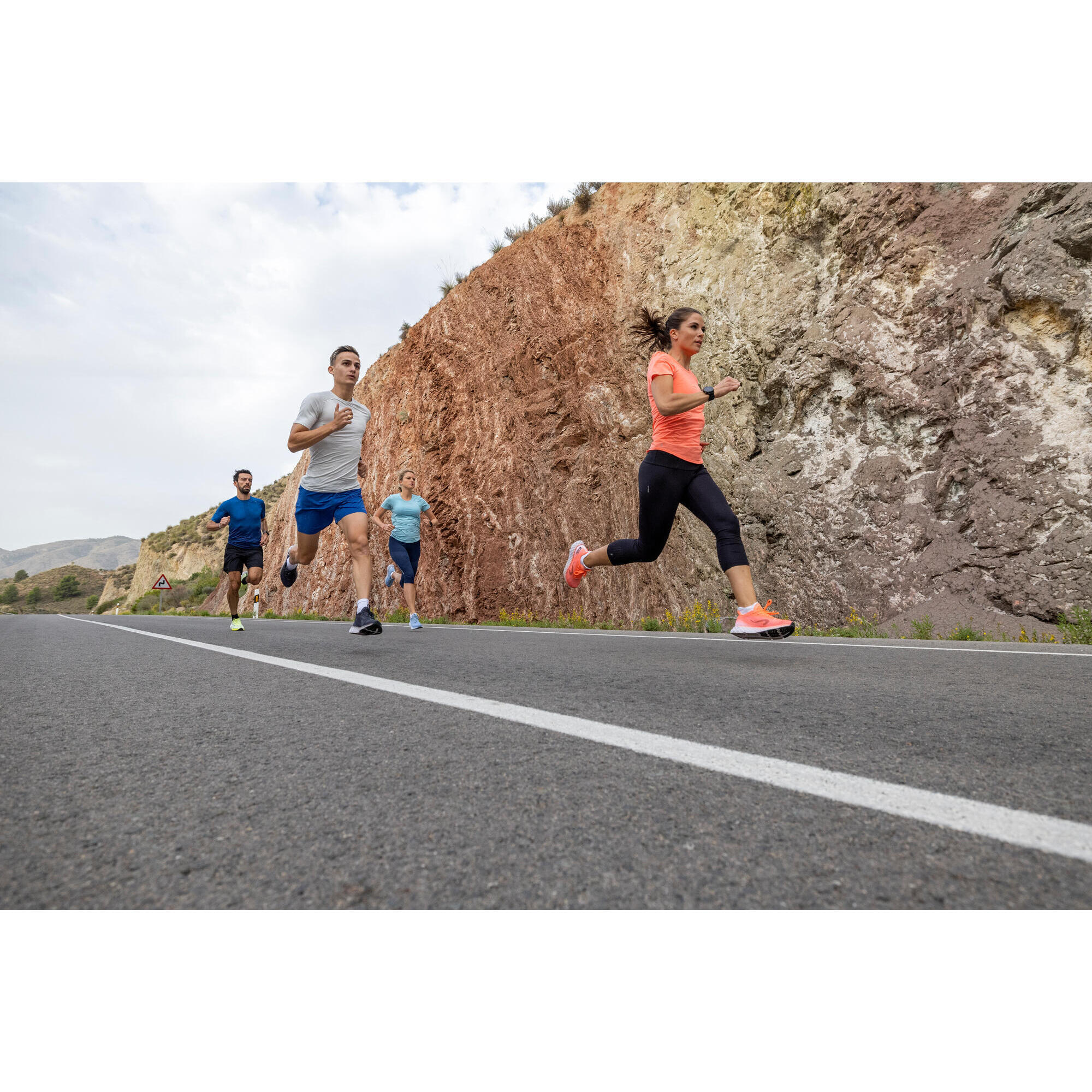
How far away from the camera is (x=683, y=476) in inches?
205

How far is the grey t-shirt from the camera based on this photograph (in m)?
6.11

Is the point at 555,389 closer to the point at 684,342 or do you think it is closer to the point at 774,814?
the point at 684,342

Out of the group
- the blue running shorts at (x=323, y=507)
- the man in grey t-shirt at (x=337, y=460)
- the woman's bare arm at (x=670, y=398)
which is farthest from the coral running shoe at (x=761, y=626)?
the blue running shorts at (x=323, y=507)

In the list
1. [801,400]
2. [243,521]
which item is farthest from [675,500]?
[243,521]

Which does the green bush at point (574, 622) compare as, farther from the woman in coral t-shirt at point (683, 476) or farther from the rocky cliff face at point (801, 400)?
the woman in coral t-shirt at point (683, 476)

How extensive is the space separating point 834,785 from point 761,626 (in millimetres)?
3158

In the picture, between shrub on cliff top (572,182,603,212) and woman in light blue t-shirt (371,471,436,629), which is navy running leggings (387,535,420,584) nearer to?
woman in light blue t-shirt (371,471,436,629)

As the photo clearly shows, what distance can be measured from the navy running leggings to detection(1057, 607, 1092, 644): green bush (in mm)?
6836

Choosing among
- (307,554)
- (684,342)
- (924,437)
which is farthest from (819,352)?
(307,554)

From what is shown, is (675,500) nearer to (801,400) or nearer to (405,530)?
(405,530)

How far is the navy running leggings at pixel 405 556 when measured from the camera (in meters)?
8.86

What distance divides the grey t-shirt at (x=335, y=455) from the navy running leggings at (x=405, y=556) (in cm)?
265

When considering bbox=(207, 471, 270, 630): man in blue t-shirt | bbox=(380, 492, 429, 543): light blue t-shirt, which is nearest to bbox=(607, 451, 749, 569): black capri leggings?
bbox=(380, 492, 429, 543): light blue t-shirt

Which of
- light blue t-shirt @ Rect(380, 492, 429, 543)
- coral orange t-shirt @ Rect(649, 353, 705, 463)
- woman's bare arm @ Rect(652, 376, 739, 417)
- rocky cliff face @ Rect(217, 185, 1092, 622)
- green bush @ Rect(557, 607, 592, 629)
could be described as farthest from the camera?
green bush @ Rect(557, 607, 592, 629)
